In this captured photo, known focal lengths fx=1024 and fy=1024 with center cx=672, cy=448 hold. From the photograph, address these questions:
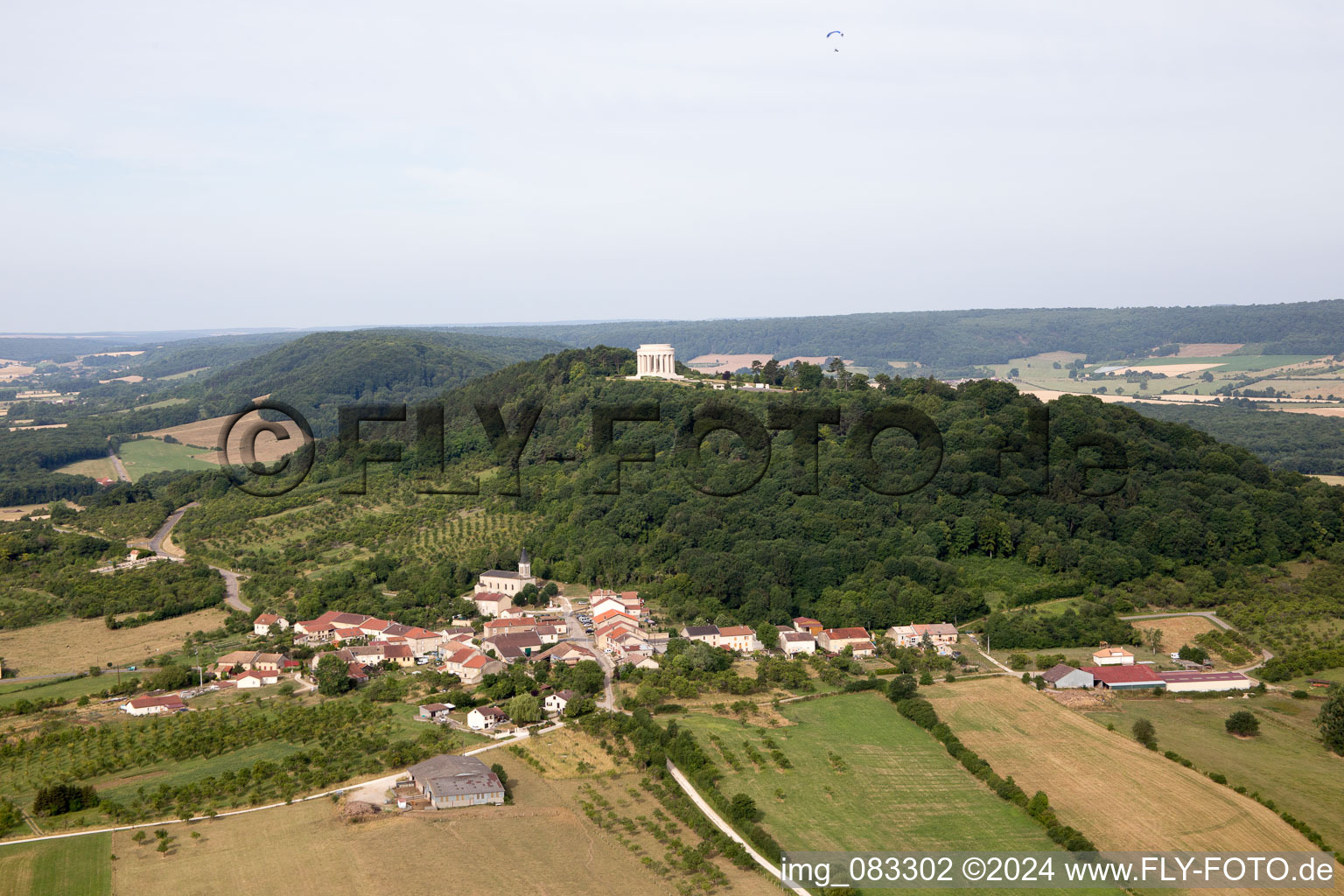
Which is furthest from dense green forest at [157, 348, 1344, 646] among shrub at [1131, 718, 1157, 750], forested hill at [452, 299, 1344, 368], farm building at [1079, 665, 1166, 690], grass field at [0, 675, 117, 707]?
forested hill at [452, 299, 1344, 368]

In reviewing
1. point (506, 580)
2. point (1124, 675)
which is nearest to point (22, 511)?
point (506, 580)

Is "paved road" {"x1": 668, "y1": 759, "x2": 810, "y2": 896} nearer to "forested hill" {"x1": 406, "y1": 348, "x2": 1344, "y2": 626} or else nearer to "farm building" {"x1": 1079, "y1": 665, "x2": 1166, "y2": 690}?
"forested hill" {"x1": 406, "y1": 348, "x2": 1344, "y2": 626}

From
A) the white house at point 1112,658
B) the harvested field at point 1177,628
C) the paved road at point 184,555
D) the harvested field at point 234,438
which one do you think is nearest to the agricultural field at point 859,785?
the white house at point 1112,658

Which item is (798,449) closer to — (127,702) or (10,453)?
(127,702)

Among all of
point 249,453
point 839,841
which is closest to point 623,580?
point 839,841

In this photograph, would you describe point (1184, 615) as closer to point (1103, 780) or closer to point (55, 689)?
point (1103, 780)

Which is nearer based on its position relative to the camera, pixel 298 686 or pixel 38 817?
pixel 38 817
